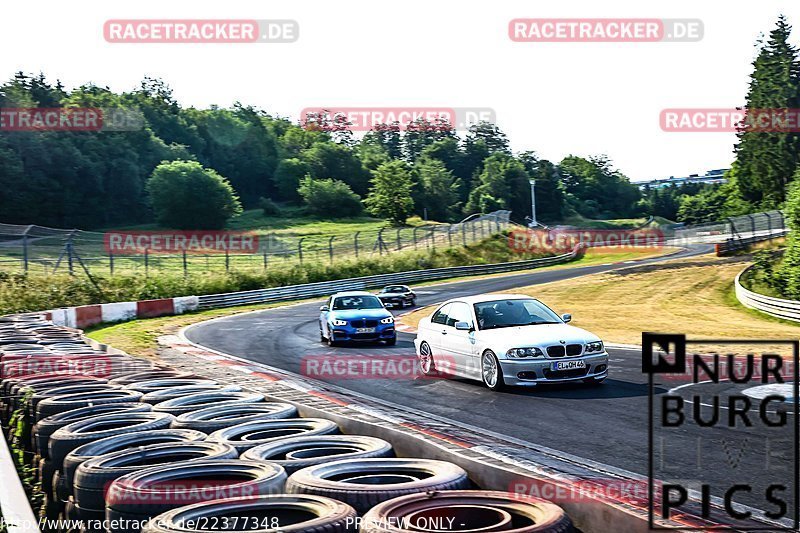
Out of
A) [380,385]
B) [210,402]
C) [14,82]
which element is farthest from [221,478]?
[14,82]

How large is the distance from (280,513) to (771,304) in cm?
2627

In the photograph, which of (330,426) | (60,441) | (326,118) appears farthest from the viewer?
(326,118)

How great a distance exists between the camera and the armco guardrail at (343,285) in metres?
43.3

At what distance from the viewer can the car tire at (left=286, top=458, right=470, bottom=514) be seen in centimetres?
485

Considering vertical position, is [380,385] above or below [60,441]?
below

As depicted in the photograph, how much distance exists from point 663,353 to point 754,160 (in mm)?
89588

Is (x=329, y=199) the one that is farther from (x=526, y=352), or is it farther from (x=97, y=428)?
(x=97, y=428)

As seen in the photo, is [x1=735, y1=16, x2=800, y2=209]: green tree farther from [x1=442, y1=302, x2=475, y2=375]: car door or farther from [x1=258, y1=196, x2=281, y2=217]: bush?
[x1=442, y1=302, x2=475, y2=375]: car door

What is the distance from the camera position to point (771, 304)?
27781 millimetres

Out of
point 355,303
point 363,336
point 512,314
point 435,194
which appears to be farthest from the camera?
point 435,194

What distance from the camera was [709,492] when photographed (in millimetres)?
6738

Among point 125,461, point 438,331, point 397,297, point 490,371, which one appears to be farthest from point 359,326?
point 397,297

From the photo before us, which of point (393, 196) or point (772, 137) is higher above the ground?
point (772, 137)

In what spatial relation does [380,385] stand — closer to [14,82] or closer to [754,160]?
[754,160]
